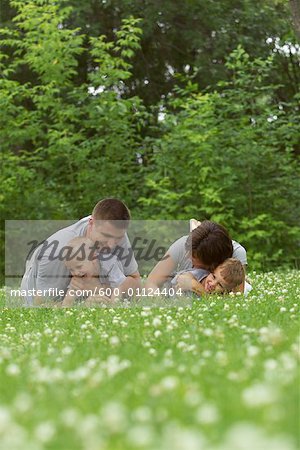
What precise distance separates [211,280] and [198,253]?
42 cm

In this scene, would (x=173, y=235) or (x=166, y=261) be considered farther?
(x=173, y=235)

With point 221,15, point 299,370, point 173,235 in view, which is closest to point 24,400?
point 299,370

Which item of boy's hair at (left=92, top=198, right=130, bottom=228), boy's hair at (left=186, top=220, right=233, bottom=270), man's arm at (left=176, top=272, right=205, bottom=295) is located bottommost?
man's arm at (left=176, top=272, right=205, bottom=295)

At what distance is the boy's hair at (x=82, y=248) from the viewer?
1095 centimetres

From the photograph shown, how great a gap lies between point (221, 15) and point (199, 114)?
277 inches

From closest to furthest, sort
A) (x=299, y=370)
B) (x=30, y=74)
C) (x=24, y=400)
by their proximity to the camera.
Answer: (x=24, y=400) → (x=299, y=370) → (x=30, y=74)

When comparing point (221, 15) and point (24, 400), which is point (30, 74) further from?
point (24, 400)

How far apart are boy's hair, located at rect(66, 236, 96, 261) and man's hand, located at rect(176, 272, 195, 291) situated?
1.29m

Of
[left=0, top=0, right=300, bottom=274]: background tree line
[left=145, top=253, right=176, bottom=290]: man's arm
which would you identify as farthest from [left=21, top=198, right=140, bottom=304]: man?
[left=0, top=0, right=300, bottom=274]: background tree line

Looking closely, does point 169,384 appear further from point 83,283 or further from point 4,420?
point 83,283

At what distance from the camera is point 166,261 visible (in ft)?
36.6

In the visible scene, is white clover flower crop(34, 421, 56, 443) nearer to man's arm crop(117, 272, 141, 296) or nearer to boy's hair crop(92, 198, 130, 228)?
boy's hair crop(92, 198, 130, 228)

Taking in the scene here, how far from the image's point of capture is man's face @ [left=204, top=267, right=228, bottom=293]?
34.2ft

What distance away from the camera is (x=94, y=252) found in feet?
36.2
